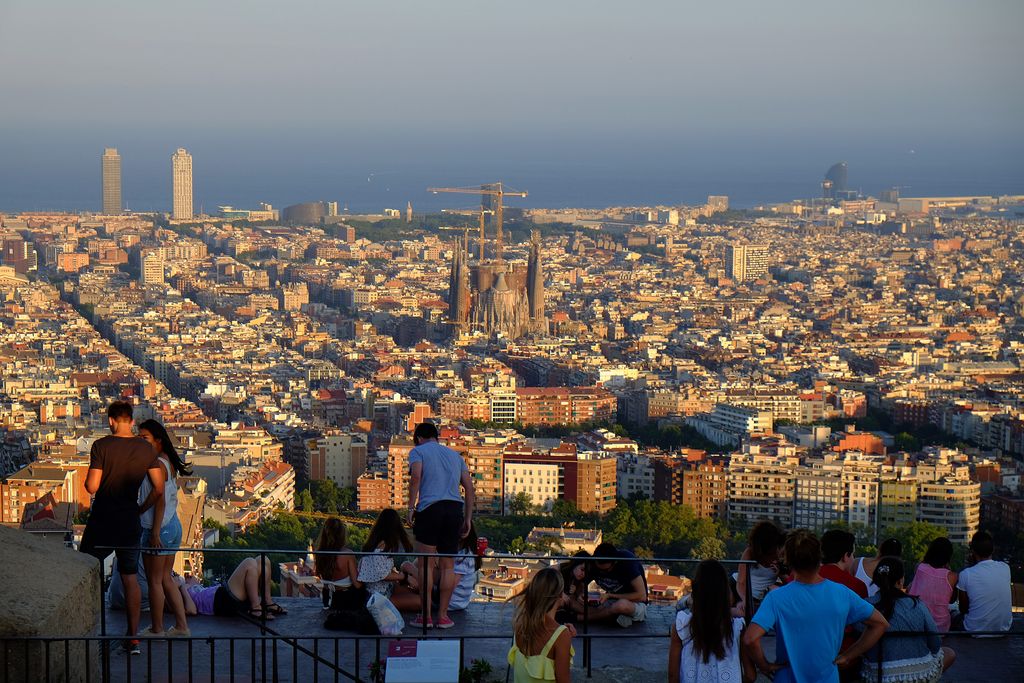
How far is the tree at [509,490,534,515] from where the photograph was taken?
14.8 meters

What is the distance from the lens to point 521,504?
15016mm

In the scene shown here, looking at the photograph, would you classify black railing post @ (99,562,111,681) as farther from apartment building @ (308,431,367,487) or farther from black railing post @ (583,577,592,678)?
apartment building @ (308,431,367,487)

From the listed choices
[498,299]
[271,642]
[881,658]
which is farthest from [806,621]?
[498,299]

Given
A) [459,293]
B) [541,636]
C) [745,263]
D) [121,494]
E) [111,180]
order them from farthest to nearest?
[111,180] < [745,263] < [459,293] < [121,494] < [541,636]

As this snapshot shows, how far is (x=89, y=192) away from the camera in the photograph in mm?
70062

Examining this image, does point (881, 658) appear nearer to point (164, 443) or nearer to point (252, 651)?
point (252, 651)

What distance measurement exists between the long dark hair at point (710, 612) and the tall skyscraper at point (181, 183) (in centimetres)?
6270

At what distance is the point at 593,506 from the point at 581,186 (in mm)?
72980

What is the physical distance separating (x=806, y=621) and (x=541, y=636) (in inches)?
19.1

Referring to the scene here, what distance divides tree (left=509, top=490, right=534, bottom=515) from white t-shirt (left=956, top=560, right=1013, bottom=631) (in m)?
10.4

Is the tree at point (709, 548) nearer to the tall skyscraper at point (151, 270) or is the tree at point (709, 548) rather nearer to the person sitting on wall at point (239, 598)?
the person sitting on wall at point (239, 598)

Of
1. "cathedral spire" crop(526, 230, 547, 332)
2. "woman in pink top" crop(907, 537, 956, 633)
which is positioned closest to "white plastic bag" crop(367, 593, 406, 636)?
"woman in pink top" crop(907, 537, 956, 633)

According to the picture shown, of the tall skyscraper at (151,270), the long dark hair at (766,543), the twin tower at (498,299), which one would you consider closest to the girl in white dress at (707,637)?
the long dark hair at (766,543)

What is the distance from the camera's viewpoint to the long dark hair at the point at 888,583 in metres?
3.53
